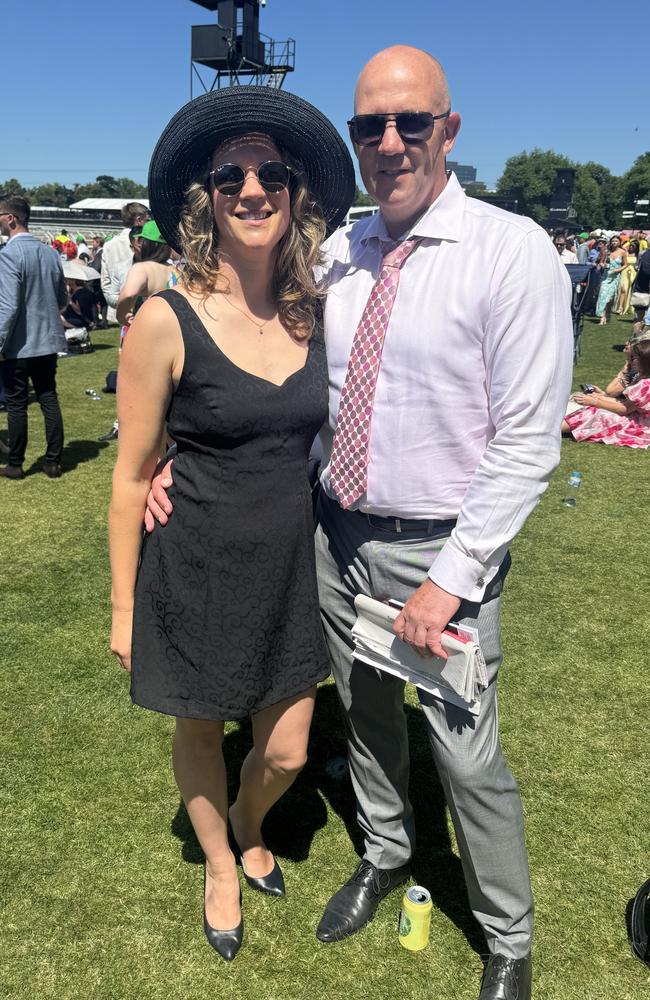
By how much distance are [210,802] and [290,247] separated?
5.75 ft

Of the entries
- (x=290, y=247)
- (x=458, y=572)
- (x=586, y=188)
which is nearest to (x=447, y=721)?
(x=458, y=572)

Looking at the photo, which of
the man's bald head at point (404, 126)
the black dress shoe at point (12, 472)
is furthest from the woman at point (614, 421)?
the man's bald head at point (404, 126)

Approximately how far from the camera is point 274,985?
235 centimetres

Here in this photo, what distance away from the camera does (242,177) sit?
6.93 feet

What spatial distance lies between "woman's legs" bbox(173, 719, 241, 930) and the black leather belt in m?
0.80

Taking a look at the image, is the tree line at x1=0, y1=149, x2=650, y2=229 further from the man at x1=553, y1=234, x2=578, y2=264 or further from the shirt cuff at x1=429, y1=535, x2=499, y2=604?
the shirt cuff at x1=429, y1=535, x2=499, y2=604

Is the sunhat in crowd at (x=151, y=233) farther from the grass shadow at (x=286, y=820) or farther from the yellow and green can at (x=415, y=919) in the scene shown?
the yellow and green can at (x=415, y=919)

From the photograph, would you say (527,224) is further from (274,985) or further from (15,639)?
(15,639)

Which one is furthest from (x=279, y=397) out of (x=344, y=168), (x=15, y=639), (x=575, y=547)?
(x=575, y=547)

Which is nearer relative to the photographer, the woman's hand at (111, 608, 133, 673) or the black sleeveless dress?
the black sleeveless dress

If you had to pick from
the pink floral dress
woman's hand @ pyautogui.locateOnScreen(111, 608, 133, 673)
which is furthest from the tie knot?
the pink floral dress

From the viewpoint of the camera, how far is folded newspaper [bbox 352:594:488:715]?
2020mm

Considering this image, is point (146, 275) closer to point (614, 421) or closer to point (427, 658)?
point (427, 658)

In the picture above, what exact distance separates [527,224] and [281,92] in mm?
800
